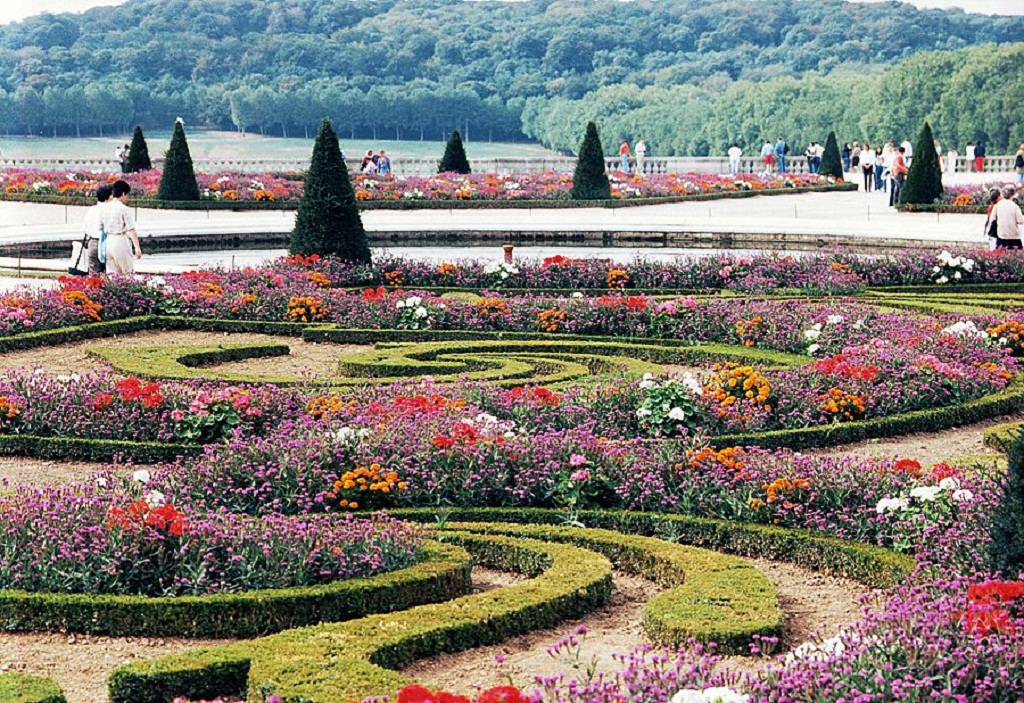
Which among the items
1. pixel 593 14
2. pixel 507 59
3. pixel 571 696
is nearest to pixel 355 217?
pixel 571 696

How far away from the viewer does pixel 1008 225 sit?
1902cm

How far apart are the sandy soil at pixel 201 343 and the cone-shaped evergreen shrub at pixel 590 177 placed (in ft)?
62.4

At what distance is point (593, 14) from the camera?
140375 millimetres

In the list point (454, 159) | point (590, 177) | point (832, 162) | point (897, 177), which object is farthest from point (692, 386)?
point (832, 162)

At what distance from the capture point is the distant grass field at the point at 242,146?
9456 cm

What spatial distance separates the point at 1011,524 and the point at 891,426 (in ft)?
16.6

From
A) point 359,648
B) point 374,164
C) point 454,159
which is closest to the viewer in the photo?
point 359,648

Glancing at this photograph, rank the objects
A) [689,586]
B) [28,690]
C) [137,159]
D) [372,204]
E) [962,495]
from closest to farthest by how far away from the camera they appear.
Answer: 1. [28,690]
2. [689,586]
3. [962,495]
4. [372,204]
5. [137,159]

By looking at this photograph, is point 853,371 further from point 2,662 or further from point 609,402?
point 2,662

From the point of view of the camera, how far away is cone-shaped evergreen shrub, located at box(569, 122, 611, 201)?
33.9m

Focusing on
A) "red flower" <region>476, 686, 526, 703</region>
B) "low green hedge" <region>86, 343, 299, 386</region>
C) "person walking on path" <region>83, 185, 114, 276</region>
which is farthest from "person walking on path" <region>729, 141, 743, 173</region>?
"red flower" <region>476, 686, 526, 703</region>

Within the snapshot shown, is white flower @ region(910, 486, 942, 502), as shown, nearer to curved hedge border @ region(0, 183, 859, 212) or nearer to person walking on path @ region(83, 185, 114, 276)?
person walking on path @ region(83, 185, 114, 276)

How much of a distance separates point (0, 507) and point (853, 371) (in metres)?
5.86

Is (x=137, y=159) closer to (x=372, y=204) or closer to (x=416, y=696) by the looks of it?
(x=372, y=204)
